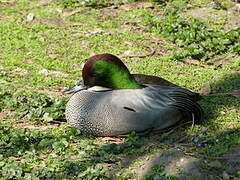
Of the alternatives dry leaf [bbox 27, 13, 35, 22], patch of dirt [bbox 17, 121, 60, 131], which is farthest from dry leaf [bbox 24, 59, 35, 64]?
patch of dirt [bbox 17, 121, 60, 131]

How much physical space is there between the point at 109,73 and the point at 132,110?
1.62 ft

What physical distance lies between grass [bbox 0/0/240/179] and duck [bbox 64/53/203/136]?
0.11m

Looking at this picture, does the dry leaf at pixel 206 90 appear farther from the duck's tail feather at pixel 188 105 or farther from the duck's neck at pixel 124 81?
the duck's neck at pixel 124 81

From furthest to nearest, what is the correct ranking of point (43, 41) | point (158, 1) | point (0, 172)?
point (158, 1), point (43, 41), point (0, 172)

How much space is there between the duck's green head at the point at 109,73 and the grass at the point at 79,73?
516 millimetres

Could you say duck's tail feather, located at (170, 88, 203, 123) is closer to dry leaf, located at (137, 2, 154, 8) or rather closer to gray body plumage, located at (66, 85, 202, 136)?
gray body plumage, located at (66, 85, 202, 136)

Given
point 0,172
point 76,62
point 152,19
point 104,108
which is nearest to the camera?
point 0,172

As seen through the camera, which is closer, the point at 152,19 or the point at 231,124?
the point at 231,124

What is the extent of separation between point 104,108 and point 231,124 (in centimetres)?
111

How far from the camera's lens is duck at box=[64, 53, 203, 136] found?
15.6 ft

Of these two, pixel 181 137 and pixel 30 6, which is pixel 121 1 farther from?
pixel 181 137

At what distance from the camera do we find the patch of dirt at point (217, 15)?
7816 millimetres

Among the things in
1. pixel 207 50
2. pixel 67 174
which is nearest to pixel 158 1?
pixel 207 50

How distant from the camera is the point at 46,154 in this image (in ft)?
15.1
